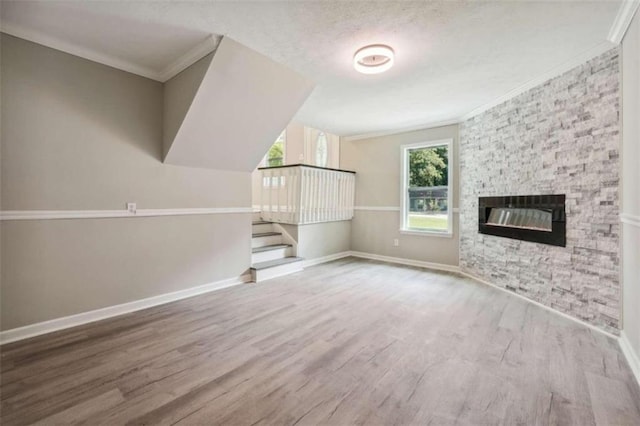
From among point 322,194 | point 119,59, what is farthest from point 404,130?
point 119,59

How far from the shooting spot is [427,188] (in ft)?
17.1

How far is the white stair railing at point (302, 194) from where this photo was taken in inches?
197

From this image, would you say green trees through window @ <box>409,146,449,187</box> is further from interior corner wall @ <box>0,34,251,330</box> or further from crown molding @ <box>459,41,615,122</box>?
interior corner wall @ <box>0,34,251,330</box>

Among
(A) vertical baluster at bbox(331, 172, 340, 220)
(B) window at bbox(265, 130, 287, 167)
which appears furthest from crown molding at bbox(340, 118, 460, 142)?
(B) window at bbox(265, 130, 287, 167)

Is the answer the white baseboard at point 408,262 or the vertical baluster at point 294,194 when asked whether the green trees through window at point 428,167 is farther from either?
the vertical baluster at point 294,194

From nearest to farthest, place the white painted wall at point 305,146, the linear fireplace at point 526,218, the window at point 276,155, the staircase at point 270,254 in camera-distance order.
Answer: the linear fireplace at point 526,218 < the staircase at point 270,254 < the white painted wall at point 305,146 < the window at point 276,155

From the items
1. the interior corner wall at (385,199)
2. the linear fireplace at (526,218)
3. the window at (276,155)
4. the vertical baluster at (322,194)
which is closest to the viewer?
the linear fireplace at (526,218)

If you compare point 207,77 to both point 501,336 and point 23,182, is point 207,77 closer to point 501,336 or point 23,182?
point 23,182

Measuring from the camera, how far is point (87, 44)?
2594 millimetres

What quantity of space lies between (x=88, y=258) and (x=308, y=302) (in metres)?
2.26

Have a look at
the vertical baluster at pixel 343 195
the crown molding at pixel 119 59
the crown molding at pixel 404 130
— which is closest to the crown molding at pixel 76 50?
the crown molding at pixel 119 59

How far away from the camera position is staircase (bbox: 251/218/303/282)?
4253 millimetres

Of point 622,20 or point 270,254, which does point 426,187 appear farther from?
point 622,20

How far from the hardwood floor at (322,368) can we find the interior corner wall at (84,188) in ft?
1.23
